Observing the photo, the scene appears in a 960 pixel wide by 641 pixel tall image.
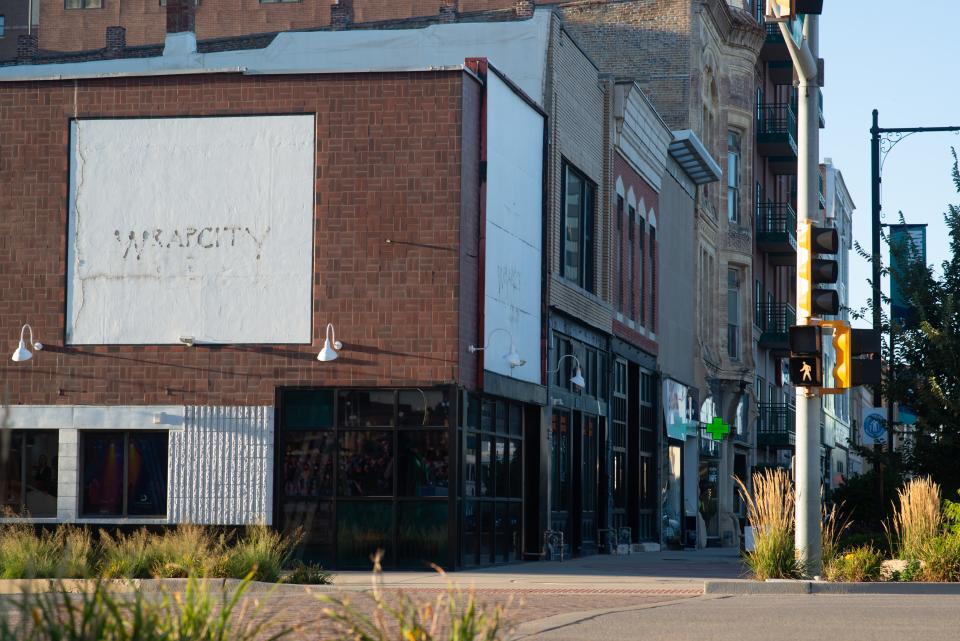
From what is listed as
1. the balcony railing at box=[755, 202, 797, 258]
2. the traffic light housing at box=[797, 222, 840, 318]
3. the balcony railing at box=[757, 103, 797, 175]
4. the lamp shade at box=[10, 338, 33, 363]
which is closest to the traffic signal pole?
the traffic light housing at box=[797, 222, 840, 318]

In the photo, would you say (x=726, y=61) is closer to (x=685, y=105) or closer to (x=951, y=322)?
(x=685, y=105)

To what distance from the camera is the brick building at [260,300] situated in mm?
24969

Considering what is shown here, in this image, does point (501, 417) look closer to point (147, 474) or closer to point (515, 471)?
point (515, 471)

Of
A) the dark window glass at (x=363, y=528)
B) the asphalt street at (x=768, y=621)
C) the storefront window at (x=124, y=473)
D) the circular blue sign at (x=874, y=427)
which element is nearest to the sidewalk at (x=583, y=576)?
the dark window glass at (x=363, y=528)

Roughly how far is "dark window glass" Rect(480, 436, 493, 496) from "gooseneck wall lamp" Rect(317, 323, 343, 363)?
307 centimetres

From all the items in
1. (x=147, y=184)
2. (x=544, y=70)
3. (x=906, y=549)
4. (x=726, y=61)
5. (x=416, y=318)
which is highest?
(x=726, y=61)

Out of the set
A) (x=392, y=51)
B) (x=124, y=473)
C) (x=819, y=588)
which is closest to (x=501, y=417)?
(x=124, y=473)

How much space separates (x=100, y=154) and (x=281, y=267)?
3603mm

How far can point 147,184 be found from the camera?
25969 mm

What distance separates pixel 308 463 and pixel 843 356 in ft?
32.0

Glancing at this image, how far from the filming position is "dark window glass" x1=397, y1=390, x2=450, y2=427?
24.9 m

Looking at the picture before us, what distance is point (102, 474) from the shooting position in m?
25.6

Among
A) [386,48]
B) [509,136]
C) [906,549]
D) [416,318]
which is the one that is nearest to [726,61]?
[386,48]

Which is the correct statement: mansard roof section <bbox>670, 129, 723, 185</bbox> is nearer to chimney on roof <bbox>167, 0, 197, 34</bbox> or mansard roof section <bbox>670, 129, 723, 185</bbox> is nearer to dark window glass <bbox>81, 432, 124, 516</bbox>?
chimney on roof <bbox>167, 0, 197, 34</bbox>
